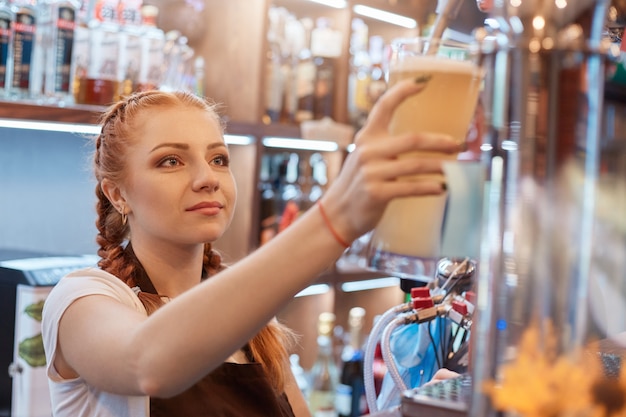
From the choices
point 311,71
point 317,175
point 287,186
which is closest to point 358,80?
point 311,71

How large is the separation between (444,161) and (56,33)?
5.35ft

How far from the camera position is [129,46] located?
7.02ft

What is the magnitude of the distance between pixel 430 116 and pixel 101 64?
1659mm

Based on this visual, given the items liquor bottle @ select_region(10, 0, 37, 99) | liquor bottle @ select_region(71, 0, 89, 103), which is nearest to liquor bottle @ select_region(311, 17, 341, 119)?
liquor bottle @ select_region(71, 0, 89, 103)

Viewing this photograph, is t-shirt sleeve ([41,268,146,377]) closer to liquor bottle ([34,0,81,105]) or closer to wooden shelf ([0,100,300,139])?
wooden shelf ([0,100,300,139])

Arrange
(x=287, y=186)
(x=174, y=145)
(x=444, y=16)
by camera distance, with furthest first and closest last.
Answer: (x=287, y=186)
(x=174, y=145)
(x=444, y=16)

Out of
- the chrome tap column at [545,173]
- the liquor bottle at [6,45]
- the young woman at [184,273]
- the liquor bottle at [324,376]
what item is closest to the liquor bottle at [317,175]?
the liquor bottle at [324,376]

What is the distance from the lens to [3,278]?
5.81 feet

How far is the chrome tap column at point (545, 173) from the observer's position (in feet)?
1.73

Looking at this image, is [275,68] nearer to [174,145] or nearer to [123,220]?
[123,220]

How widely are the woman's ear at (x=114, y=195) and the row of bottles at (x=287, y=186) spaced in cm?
135

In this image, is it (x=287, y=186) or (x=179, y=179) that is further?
(x=287, y=186)

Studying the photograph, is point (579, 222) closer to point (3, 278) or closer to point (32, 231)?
point (3, 278)

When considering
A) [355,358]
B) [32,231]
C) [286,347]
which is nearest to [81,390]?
[286,347]
